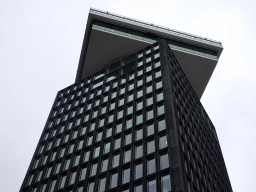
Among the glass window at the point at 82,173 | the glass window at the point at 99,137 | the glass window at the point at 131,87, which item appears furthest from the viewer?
the glass window at the point at 131,87

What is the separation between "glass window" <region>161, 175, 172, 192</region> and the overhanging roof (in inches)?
2086

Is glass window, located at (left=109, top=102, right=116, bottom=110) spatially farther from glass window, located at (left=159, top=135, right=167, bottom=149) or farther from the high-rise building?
glass window, located at (left=159, top=135, right=167, bottom=149)

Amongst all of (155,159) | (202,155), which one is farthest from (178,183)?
(202,155)

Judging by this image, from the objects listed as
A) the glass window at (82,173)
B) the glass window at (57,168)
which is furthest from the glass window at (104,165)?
the glass window at (57,168)

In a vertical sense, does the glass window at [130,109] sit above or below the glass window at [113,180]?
above

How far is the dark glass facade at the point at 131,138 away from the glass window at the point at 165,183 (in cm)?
11

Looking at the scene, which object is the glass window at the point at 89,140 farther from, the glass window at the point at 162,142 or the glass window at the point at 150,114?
the glass window at the point at 162,142

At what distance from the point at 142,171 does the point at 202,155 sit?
Result: 16280mm

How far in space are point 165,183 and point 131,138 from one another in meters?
11.2

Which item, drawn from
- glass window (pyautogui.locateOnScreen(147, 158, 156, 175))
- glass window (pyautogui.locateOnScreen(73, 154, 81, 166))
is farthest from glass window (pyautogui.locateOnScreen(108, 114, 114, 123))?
glass window (pyautogui.locateOnScreen(147, 158, 156, 175))

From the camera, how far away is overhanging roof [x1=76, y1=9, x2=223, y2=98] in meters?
83.7

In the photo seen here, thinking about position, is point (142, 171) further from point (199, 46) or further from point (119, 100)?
point (199, 46)

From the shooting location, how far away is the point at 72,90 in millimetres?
73312

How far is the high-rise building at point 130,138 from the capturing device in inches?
1436
